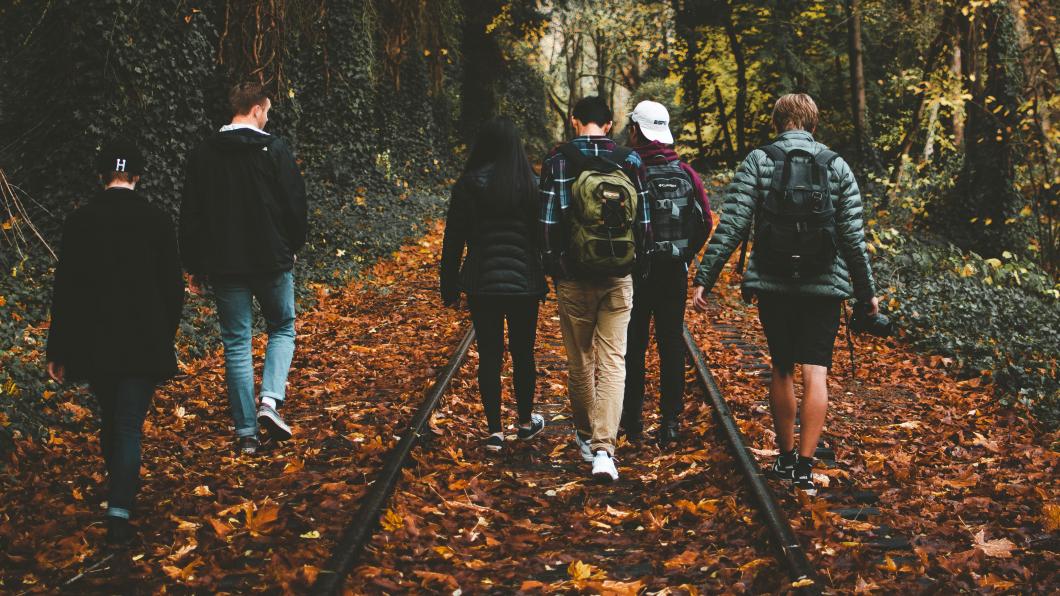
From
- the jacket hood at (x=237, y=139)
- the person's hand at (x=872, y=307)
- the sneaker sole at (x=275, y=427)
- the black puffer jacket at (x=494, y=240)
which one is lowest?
the sneaker sole at (x=275, y=427)

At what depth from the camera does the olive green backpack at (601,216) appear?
4.77 metres

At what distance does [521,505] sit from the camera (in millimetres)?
4922

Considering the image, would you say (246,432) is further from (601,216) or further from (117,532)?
(601,216)

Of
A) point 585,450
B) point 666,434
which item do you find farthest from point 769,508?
point 666,434

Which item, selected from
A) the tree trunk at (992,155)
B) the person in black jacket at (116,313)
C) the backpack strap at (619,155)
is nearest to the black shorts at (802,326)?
the backpack strap at (619,155)

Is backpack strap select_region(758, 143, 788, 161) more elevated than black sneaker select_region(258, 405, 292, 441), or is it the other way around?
backpack strap select_region(758, 143, 788, 161)

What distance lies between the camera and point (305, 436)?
6094mm

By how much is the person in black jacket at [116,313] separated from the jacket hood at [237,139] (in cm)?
81

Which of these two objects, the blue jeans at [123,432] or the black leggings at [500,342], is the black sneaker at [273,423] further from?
the black leggings at [500,342]

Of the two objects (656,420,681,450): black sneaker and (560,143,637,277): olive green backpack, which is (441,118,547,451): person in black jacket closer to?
(560,143,637,277): olive green backpack

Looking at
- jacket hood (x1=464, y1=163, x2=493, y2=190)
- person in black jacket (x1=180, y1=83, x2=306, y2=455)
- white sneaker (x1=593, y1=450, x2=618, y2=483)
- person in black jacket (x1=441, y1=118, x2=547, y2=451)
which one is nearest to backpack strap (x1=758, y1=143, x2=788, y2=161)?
person in black jacket (x1=441, y1=118, x2=547, y2=451)

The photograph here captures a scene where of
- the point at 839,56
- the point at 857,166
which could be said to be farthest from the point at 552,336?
the point at 839,56

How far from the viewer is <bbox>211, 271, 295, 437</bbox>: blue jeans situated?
5387 millimetres

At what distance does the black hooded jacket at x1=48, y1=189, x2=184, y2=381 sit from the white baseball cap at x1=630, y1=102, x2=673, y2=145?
2.95 m
